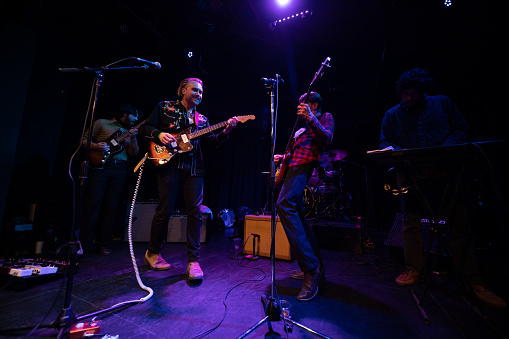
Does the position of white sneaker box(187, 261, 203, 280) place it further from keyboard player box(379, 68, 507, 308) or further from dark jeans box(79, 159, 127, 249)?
keyboard player box(379, 68, 507, 308)

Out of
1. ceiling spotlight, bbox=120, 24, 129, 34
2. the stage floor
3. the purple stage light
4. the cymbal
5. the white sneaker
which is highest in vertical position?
the purple stage light

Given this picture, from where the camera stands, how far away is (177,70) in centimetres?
575

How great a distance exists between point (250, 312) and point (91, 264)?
8.40ft

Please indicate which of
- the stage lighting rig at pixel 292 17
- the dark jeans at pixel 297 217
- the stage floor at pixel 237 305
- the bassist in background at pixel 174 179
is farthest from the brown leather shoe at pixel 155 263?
the stage lighting rig at pixel 292 17

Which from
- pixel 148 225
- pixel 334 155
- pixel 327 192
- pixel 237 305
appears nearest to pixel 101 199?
pixel 148 225

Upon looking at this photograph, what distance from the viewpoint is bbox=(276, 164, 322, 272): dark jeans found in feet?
6.84

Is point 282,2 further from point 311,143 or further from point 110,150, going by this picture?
point 110,150

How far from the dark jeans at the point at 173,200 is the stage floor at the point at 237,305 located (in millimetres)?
472

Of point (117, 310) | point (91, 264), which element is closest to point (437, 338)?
point (117, 310)

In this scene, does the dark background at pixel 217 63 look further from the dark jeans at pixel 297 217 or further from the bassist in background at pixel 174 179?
the dark jeans at pixel 297 217

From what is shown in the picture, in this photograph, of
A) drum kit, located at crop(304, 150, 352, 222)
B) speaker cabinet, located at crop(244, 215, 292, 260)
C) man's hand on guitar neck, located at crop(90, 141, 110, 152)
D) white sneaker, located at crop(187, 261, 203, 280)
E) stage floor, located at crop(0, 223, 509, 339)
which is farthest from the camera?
drum kit, located at crop(304, 150, 352, 222)

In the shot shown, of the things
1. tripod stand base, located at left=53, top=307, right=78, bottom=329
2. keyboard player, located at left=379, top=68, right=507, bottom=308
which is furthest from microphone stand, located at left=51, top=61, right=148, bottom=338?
keyboard player, located at left=379, top=68, right=507, bottom=308

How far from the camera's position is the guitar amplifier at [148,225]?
14.8 ft

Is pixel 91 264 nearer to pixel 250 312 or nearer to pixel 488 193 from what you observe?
pixel 250 312
